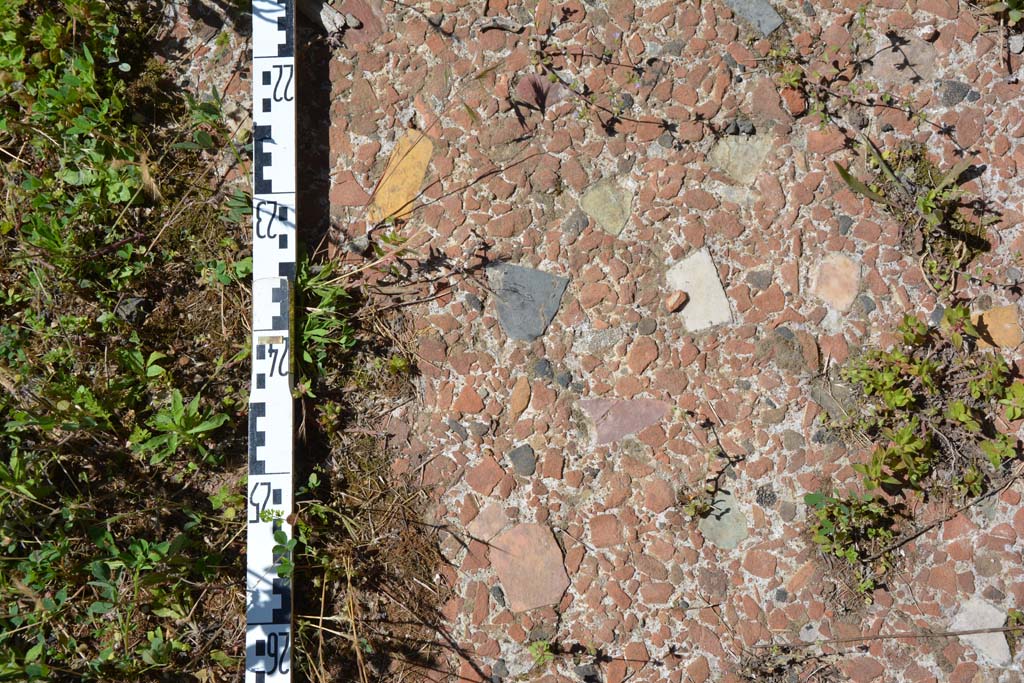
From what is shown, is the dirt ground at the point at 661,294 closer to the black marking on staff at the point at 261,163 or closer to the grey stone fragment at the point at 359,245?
the grey stone fragment at the point at 359,245

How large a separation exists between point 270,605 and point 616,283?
6.85ft

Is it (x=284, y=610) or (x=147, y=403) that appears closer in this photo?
(x=284, y=610)

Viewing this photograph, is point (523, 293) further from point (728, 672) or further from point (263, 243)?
point (728, 672)

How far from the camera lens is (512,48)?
11.3 feet

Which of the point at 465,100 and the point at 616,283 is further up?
the point at 465,100

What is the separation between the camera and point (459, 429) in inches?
132

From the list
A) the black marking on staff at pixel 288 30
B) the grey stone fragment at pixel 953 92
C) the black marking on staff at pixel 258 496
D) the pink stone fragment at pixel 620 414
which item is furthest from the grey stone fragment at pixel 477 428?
the grey stone fragment at pixel 953 92

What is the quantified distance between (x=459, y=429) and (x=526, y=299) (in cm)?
66

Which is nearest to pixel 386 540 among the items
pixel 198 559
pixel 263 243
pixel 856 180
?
pixel 198 559

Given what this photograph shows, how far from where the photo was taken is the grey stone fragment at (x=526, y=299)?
11.1 feet

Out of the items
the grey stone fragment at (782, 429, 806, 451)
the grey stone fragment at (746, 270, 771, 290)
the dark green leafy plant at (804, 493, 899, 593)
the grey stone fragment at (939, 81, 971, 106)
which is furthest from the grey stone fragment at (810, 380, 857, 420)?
the grey stone fragment at (939, 81, 971, 106)

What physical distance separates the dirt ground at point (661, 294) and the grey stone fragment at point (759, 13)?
1 centimetres

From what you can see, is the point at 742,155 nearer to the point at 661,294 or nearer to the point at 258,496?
the point at 661,294

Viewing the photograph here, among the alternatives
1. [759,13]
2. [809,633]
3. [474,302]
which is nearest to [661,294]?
[474,302]
